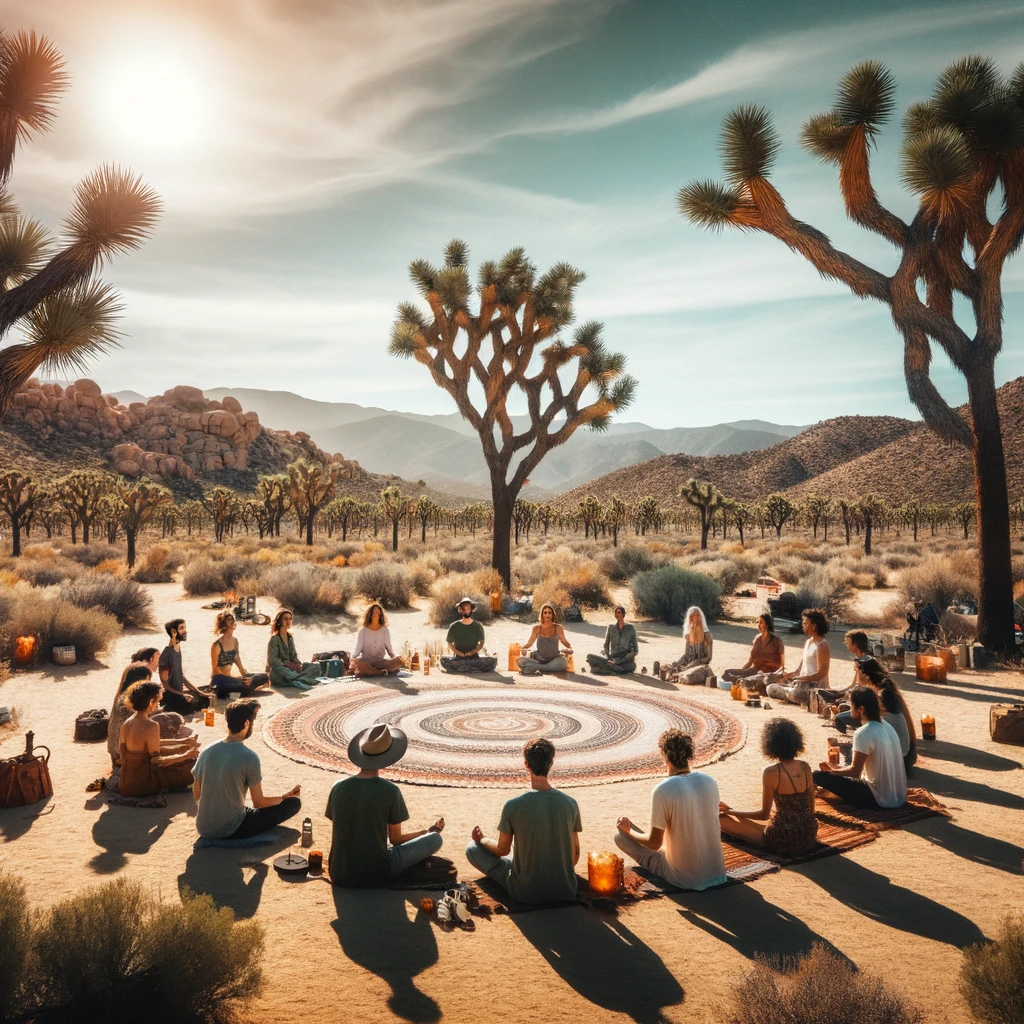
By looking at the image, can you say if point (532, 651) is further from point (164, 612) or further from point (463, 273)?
point (463, 273)

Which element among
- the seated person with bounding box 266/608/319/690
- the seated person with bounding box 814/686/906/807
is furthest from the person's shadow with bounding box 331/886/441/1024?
the seated person with bounding box 266/608/319/690

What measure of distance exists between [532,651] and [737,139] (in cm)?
960

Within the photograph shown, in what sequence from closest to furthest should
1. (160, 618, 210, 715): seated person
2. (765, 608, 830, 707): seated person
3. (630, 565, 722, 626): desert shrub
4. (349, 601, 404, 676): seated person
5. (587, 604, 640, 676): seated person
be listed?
(160, 618, 210, 715): seated person
(765, 608, 830, 707): seated person
(349, 601, 404, 676): seated person
(587, 604, 640, 676): seated person
(630, 565, 722, 626): desert shrub

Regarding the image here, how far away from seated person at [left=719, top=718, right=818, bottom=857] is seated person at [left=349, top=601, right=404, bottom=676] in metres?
6.81

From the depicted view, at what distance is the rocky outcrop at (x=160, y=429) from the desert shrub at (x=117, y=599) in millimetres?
69389

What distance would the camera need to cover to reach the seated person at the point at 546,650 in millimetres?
11859

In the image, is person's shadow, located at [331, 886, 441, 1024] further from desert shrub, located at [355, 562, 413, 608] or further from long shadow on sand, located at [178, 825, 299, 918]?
desert shrub, located at [355, 562, 413, 608]

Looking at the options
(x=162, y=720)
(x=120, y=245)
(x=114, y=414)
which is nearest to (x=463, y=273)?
(x=120, y=245)

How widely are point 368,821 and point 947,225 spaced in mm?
13447

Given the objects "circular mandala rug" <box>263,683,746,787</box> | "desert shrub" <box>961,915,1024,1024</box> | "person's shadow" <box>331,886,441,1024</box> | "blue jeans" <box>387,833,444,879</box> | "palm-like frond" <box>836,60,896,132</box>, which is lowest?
"circular mandala rug" <box>263,683,746,787</box>

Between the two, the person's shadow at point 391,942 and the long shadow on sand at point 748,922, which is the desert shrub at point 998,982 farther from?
the person's shadow at point 391,942

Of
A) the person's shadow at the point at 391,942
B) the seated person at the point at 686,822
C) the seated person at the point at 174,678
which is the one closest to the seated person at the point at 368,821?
the person's shadow at the point at 391,942

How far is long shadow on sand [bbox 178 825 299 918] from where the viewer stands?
185 inches

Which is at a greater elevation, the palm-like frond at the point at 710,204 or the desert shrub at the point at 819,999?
the palm-like frond at the point at 710,204
